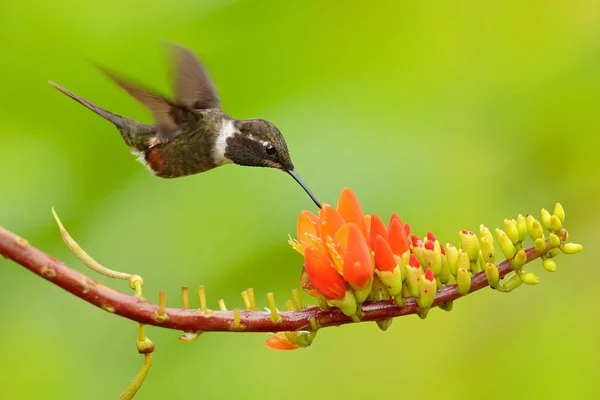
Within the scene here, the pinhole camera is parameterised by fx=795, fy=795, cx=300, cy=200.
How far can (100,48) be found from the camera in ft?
6.98

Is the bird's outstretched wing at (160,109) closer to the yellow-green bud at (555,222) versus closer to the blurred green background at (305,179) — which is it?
the blurred green background at (305,179)

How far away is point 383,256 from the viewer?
96 centimetres

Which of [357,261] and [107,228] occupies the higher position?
[357,261]

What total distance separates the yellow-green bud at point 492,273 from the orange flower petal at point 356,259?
0.46ft

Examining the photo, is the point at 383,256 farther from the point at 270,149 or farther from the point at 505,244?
the point at 270,149

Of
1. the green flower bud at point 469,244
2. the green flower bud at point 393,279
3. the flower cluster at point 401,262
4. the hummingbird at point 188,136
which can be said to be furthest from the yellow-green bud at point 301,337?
the hummingbird at point 188,136

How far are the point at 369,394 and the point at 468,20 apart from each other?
111cm

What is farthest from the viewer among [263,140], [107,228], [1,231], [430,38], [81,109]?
[430,38]

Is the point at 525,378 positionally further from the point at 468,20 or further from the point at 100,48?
the point at 100,48

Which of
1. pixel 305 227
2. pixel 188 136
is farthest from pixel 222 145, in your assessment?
pixel 305 227

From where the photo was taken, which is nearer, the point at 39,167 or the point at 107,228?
the point at 107,228

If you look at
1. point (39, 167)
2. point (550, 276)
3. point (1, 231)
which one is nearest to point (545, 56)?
point (550, 276)

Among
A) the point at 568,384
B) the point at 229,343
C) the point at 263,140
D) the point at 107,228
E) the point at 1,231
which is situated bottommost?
the point at 568,384

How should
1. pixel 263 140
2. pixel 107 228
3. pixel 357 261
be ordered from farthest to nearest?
pixel 107 228
pixel 263 140
pixel 357 261
